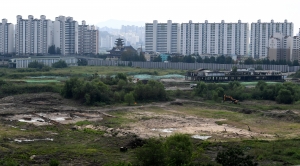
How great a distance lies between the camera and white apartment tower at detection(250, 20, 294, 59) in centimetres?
7175

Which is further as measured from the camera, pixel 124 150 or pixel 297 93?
pixel 297 93

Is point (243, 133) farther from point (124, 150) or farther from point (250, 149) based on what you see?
point (124, 150)

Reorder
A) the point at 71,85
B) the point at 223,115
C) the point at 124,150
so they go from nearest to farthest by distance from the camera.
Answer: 1. the point at 124,150
2. the point at 223,115
3. the point at 71,85

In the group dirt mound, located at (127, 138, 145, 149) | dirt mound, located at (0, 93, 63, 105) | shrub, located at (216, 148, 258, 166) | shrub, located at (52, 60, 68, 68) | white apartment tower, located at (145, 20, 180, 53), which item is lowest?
dirt mound, located at (127, 138, 145, 149)

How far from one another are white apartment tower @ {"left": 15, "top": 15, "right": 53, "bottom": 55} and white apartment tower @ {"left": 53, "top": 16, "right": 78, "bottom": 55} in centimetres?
96

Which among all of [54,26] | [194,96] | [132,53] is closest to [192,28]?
[132,53]

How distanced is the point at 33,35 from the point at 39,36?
97 centimetres

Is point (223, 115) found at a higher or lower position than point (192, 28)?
lower

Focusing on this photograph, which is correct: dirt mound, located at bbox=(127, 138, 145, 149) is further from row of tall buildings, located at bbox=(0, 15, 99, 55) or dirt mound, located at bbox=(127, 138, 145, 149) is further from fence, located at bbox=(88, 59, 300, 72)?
row of tall buildings, located at bbox=(0, 15, 99, 55)

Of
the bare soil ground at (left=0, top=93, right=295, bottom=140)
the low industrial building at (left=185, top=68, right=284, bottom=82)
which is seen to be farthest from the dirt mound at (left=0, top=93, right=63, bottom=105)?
the low industrial building at (left=185, top=68, right=284, bottom=82)

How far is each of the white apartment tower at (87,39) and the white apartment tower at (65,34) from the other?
265cm

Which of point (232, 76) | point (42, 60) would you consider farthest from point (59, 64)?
point (232, 76)

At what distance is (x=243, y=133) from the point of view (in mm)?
21375

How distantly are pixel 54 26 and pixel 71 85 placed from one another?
41638 mm
